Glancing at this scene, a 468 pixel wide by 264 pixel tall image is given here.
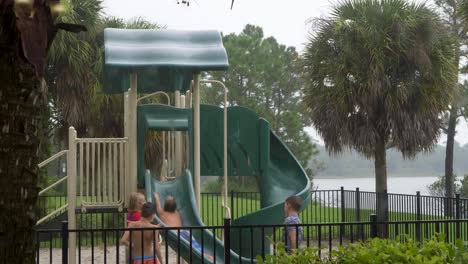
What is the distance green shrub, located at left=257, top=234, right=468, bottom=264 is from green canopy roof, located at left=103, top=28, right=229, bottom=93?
6.56 m

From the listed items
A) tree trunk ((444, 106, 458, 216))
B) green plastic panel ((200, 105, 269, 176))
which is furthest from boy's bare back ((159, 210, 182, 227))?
tree trunk ((444, 106, 458, 216))

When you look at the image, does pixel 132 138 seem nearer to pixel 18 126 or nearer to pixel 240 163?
pixel 240 163

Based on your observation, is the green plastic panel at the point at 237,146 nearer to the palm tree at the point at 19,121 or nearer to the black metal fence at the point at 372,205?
the black metal fence at the point at 372,205

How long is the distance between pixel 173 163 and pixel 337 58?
11.0m

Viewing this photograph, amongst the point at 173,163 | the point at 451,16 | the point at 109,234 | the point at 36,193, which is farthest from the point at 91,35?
the point at 36,193

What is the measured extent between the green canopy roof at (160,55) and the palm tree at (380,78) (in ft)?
34.3

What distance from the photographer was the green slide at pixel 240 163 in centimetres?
1238

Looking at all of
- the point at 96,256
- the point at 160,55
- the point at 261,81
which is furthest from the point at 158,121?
the point at 261,81

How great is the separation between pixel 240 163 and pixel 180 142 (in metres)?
1.12

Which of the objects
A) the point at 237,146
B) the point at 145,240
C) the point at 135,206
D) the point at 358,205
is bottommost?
the point at 358,205

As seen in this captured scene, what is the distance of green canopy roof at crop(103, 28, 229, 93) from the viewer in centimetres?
Answer: 1230

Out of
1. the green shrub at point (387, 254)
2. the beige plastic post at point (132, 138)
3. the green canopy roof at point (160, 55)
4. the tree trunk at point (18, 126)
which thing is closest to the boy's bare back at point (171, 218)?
the beige plastic post at point (132, 138)

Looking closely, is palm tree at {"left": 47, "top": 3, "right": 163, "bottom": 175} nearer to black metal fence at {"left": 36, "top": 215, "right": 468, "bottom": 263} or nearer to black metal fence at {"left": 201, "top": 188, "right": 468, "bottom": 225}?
black metal fence at {"left": 201, "top": 188, "right": 468, "bottom": 225}

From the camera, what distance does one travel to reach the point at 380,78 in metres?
23.5
